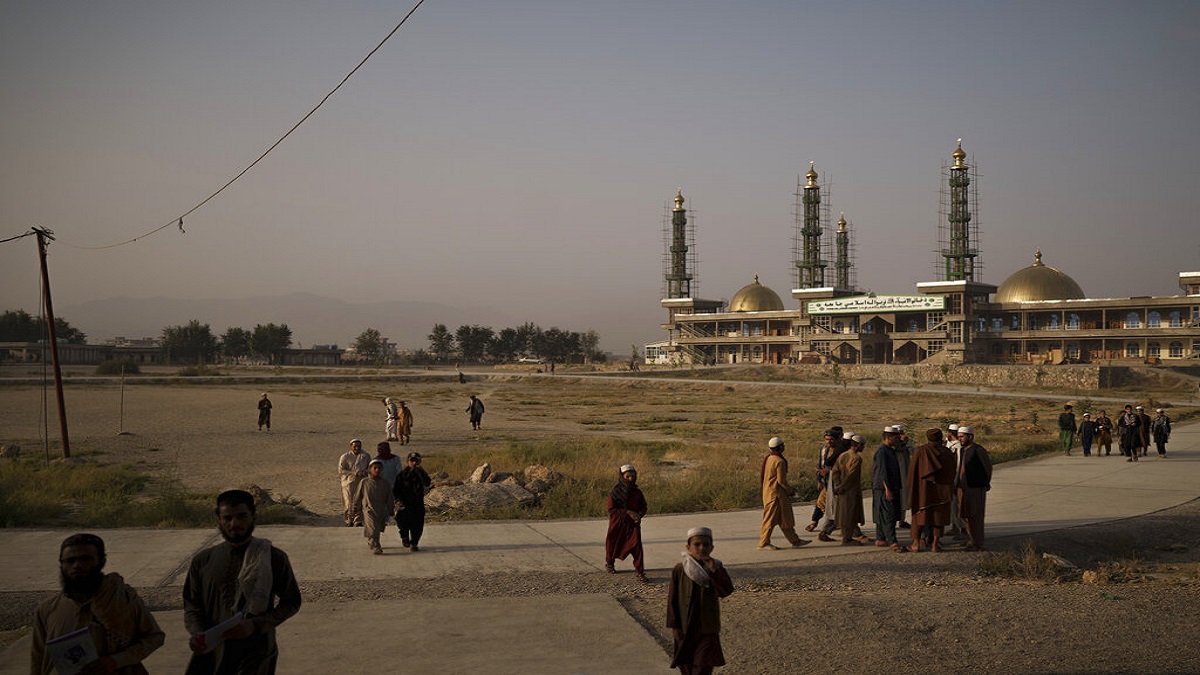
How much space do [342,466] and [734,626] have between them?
7.60 meters

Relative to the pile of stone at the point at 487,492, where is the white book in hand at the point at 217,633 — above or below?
above

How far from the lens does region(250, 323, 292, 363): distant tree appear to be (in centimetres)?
13638

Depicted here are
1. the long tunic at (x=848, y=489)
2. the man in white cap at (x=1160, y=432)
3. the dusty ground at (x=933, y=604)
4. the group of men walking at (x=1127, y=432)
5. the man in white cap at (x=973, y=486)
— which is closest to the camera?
the dusty ground at (x=933, y=604)

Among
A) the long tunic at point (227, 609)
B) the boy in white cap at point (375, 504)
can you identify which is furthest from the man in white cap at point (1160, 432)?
the long tunic at point (227, 609)

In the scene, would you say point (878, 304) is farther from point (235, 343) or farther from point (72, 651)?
point (235, 343)

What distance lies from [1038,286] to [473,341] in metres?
91.8

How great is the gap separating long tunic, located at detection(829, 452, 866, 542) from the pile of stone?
573 centimetres

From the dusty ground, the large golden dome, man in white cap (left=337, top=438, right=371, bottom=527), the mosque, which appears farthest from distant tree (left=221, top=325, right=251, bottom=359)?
man in white cap (left=337, top=438, right=371, bottom=527)

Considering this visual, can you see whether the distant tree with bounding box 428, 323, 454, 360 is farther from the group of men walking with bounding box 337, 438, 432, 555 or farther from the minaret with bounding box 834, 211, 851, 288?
the group of men walking with bounding box 337, 438, 432, 555

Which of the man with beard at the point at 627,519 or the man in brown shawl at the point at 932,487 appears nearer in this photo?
the man with beard at the point at 627,519

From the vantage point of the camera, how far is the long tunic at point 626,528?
10125mm

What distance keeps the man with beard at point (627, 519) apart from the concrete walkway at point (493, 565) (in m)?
0.44

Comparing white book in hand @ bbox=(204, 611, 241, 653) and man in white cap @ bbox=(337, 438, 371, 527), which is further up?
white book in hand @ bbox=(204, 611, 241, 653)

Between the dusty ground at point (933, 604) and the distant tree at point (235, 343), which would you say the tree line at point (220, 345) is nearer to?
the distant tree at point (235, 343)
